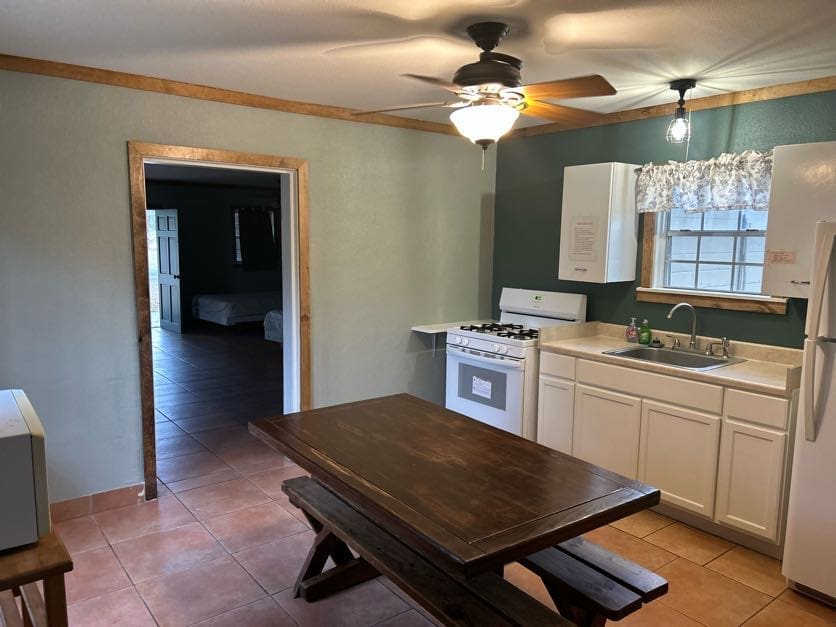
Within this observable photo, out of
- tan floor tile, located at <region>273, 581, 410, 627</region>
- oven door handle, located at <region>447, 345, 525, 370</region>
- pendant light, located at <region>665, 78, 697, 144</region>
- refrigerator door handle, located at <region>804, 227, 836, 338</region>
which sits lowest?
tan floor tile, located at <region>273, 581, 410, 627</region>

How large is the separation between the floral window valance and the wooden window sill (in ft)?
1.60

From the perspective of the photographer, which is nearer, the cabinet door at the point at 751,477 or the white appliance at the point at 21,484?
the white appliance at the point at 21,484

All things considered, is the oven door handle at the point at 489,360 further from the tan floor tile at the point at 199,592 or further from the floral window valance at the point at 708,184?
the tan floor tile at the point at 199,592

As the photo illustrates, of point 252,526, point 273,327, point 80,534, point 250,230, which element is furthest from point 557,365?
point 250,230

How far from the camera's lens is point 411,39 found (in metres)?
2.54

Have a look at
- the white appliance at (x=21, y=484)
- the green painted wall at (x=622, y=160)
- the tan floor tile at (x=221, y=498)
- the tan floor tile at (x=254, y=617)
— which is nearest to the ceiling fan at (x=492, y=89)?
the green painted wall at (x=622, y=160)

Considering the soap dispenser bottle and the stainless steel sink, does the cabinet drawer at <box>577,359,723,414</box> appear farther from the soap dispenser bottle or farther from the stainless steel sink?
the soap dispenser bottle

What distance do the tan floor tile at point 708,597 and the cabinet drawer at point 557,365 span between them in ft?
3.89

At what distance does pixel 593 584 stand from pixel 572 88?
5.57 feet

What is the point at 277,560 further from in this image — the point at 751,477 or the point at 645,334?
the point at 645,334

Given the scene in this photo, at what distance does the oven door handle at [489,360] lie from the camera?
3.87m

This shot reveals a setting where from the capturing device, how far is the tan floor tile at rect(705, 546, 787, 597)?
107 inches

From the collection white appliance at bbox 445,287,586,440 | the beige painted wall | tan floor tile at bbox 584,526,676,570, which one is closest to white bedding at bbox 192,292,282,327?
the beige painted wall

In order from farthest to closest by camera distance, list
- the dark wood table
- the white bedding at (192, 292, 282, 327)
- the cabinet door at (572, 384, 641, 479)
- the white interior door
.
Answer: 1. the white interior door
2. the white bedding at (192, 292, 282, 327)
3. the cabinet door at (572, 384, 641, 479)
4. the dark wood table
